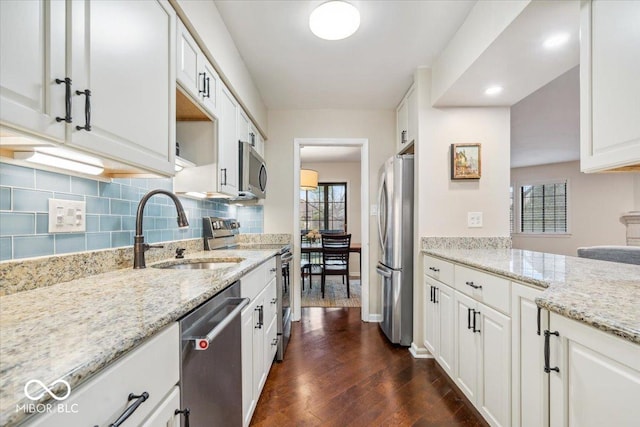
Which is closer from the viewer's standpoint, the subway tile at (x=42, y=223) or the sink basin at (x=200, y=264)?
the subway tile at (x=42, y=223)

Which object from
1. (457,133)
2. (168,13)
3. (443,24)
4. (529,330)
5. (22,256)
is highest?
(443,24)

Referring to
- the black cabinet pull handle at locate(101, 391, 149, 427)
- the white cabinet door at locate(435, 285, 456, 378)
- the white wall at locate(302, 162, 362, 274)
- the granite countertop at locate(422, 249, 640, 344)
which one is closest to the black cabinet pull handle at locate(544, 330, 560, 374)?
the granite countertop at locate(422, 249, 640, 344)

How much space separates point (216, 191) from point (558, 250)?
26.5ft

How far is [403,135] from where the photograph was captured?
3023 mm

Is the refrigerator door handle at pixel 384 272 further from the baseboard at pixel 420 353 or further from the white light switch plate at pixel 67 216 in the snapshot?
the white light switch plate at pixel 67 216

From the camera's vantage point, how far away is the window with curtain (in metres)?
6.43

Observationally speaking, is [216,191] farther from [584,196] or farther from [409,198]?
[584,196]

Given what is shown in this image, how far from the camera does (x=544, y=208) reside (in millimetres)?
7109

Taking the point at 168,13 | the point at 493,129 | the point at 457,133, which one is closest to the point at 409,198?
the point at 457,133

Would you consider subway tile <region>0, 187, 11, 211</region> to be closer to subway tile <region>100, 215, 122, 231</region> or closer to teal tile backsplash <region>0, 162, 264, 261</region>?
teal tile backsplash <region>0, 162, 264, 261</region>

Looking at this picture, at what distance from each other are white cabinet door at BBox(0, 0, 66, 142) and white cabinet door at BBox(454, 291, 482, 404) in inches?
75.8

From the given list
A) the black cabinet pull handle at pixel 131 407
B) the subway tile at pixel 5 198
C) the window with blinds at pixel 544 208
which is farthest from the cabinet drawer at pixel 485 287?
the window with blinds at pixel 544 208

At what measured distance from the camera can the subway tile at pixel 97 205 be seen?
1204 millimetres

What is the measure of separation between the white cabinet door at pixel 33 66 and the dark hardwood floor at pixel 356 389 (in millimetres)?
1708
